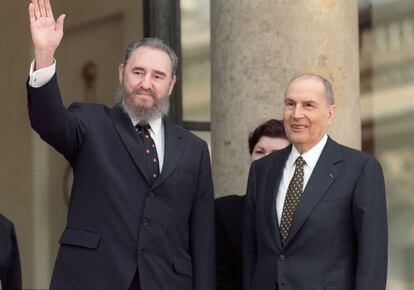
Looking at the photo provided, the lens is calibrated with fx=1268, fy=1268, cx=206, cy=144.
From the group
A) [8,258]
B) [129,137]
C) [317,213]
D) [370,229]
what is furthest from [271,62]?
[8,258]

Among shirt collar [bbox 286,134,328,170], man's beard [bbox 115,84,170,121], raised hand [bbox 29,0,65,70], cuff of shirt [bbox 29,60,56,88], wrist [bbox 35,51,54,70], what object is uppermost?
raised hand [bbox 29,0,65,70]

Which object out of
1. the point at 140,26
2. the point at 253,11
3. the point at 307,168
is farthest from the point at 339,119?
the point at 140,26

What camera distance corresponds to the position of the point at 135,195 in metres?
4.96

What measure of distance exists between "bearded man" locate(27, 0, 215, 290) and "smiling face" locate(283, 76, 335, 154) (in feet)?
1.46

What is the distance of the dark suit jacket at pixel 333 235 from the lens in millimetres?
4844

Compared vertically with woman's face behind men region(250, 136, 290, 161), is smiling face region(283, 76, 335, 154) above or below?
above

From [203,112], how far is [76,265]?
4111 mm

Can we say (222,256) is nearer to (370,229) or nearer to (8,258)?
(370,229)

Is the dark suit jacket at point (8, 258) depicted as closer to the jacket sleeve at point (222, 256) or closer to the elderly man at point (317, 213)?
the jacket sleeve at point (222, 256)

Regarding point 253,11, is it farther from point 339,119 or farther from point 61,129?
point 61,129

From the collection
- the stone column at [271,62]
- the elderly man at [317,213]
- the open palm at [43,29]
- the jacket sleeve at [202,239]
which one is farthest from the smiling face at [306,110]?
the stone column at [271,62]

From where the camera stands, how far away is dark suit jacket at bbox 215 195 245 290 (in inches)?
214

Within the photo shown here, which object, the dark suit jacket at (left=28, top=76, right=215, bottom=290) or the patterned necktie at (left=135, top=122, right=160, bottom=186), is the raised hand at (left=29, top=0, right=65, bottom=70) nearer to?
the dark suit jacket at (left=28, top=76, right=215, bottom=290)

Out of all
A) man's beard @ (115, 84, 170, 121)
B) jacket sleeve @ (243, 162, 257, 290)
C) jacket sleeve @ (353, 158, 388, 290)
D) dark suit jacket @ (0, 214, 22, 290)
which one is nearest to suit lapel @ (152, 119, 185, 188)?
man's beard @ (115, 84, 170, 121)
